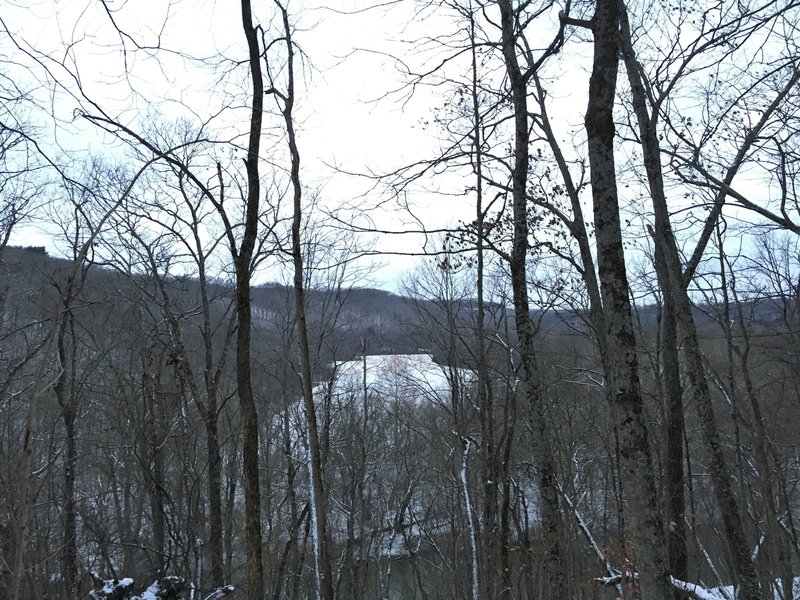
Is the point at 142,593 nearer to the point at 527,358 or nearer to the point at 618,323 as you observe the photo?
the point at 527,358

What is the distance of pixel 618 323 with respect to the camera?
3801mm

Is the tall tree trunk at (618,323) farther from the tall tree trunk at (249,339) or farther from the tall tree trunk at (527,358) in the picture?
the tall tree trunk at (249,339)

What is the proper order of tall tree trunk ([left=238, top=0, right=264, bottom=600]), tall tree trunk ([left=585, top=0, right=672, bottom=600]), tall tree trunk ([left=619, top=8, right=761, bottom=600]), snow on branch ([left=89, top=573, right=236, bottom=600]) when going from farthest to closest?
tall tree trunk ([left=619, top=8, right=761, bottom=600]) < tall tree trunk ([left=238, top=0, right=264, bottom=600]) < snow on branch ([left=89, top=573, right=236, bottom=600]) < tall tree trunk ([left=585, top=0, right=672, bottom=600])

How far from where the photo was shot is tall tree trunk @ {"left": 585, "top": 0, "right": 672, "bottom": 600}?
141 inches

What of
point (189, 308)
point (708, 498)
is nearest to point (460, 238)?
point (189, 308)

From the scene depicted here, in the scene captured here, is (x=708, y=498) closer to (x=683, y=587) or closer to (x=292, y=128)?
(x=683, y=587)

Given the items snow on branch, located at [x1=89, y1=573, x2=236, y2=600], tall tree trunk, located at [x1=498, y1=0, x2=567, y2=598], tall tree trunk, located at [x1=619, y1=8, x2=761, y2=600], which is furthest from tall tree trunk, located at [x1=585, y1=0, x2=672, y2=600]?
snow on branch, located at [x1=89, y1=573, x2=236, y2=600]

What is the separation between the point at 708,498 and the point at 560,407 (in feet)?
28.1

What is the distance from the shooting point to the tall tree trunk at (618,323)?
11.8 ft

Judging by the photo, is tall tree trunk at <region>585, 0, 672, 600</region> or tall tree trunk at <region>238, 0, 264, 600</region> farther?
tall tree trunk at <region>238, 0, 264, 600</region>

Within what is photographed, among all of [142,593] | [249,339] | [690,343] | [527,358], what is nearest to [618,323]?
[527,358]

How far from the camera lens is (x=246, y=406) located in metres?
5.51

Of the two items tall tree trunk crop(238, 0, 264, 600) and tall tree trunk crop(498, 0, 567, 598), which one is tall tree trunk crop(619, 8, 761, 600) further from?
tall tree trunk crop(238, 0, 264, 600)

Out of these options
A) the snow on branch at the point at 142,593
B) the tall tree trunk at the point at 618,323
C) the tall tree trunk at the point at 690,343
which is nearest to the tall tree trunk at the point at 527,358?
the tall tree trunk at the point at 690,343
